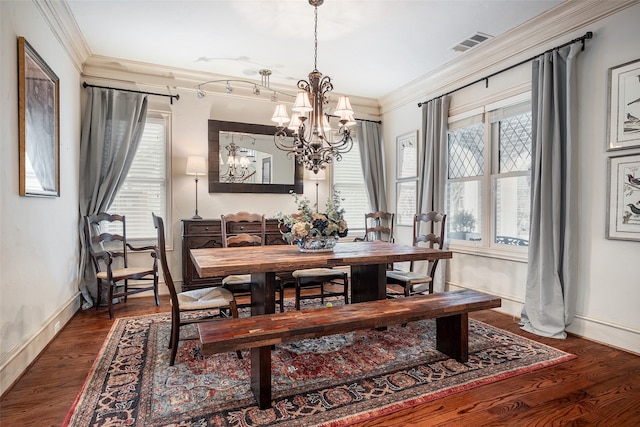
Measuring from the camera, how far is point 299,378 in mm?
2256

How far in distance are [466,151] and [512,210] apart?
0.96 meters

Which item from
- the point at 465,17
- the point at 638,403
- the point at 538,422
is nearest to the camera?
the point at 538,422

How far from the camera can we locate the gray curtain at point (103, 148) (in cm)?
396

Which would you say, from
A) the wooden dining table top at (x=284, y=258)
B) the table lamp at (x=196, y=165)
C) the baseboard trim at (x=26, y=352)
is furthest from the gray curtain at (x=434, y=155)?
the baseboard trim at (x=26, y=352)

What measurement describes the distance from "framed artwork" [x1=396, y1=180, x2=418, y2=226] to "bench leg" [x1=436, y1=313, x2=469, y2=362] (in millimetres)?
2637

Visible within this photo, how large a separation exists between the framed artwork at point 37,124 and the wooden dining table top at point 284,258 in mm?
1281


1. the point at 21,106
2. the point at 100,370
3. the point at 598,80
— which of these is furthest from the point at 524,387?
the point at 21,106

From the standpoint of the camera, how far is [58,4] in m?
2.91

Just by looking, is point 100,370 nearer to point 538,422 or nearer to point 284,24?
point 538,422

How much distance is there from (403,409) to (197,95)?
4.28 m

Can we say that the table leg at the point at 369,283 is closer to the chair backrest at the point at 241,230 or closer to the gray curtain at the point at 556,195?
the chair backrest at the point at 241,230

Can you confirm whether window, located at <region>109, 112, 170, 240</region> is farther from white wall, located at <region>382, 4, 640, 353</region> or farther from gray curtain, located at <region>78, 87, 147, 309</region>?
white wall, located at <region>382, 4, 640, 353</region>

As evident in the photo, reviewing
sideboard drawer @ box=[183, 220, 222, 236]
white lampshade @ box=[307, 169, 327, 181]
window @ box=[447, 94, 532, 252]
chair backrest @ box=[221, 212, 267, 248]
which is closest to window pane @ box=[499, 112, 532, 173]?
window @ box=[447, 94, 532, 252]

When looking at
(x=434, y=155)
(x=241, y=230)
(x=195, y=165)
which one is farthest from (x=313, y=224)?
(x=434, y=155)
